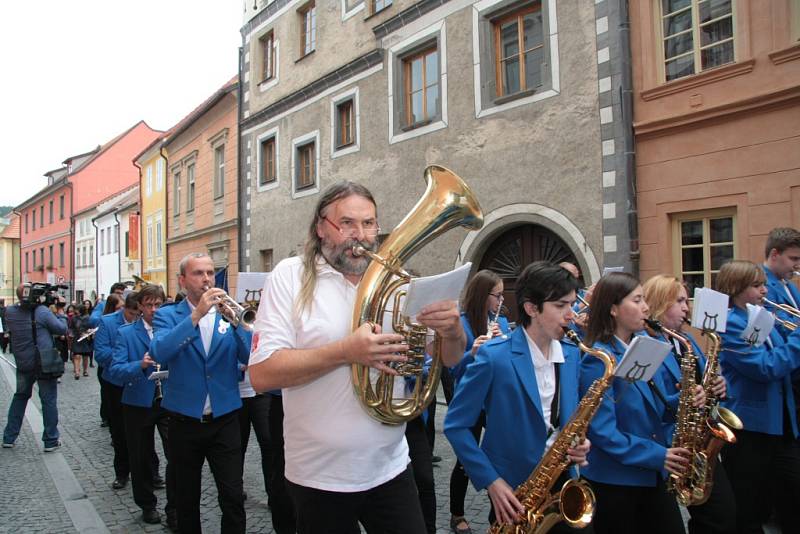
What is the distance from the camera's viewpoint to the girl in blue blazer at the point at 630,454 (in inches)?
123

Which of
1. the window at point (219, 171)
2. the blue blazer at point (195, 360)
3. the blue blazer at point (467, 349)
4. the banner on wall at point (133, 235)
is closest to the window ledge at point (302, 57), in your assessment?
the window at point (219, 171)

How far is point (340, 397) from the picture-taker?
2430 millimetres

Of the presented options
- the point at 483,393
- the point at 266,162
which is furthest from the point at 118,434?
the point at 266,162

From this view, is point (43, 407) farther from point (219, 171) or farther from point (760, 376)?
point (219, 171)

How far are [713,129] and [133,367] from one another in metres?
7.83

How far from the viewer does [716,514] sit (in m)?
3.31

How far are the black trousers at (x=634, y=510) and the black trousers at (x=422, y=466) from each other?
1256 mm

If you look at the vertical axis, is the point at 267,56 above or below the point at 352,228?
above

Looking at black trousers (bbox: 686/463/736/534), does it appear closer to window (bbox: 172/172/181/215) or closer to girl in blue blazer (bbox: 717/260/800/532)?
girl in blue blazer (bbox: 717/260/800/532)

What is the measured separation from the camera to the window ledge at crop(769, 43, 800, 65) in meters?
7.90

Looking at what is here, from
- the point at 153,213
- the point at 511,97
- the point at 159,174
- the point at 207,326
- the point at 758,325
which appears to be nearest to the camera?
the point at 758,325

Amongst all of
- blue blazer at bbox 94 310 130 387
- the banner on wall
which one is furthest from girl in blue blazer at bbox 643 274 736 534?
the banner on wall

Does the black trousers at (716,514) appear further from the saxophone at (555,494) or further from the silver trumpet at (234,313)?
the silver trumpet at (234,313)

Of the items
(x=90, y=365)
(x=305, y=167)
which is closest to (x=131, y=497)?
(x=305, y=167)
